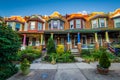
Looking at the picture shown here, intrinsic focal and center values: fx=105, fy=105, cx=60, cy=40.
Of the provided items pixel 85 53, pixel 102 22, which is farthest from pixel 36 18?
pixel 102 22

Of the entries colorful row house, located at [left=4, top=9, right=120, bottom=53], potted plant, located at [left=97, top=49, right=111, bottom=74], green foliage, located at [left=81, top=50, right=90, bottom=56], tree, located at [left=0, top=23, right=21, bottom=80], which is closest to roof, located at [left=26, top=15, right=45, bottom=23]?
colorful row house, located at [left=4, top=9, right=120, bottom=53]

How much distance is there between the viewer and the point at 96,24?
20562 mm

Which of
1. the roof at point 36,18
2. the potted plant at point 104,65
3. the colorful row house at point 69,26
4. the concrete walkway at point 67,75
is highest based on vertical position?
the roof at point 36,18

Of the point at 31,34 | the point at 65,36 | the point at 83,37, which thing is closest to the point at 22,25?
the point at 31,34

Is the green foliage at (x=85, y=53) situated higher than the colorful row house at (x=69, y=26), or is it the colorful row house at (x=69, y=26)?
the colorful row house at (x=69, y=26)

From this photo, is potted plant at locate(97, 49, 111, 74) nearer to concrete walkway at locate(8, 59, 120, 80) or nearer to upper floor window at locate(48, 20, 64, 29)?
concrete walkway at locate(8, 59, 120, 80)

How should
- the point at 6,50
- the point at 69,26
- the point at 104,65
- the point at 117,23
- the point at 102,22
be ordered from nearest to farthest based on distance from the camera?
the point at 6,50 < the point at 104,65 < the point at 117,23 < the point at 102,22 < the point at 69,26

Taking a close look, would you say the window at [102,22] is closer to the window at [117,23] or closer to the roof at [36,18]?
the window at [117,23]

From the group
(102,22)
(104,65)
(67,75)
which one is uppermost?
(102,22)

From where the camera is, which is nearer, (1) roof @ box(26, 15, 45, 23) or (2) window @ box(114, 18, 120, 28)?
(2) window @ box(114, 18, 120, 28)

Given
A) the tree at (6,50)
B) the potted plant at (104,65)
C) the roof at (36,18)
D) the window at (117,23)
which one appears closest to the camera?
the tree at (6,50)

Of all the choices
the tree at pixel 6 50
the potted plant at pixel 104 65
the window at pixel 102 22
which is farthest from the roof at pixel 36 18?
the potted plant at pixel 104 65

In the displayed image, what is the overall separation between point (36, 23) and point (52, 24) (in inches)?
128

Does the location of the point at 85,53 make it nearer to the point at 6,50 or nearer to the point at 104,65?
the point at 104,65
